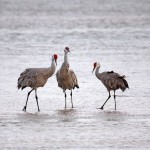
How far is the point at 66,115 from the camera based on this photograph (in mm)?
16000

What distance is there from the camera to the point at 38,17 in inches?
1646

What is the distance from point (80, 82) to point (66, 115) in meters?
4.25

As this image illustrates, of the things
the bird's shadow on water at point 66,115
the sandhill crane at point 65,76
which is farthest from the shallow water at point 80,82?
the sandhill crane at point 65,76

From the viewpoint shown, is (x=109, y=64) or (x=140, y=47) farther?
(x=140, y=47)

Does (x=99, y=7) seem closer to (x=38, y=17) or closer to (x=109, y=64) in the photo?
(x=38, y=17)

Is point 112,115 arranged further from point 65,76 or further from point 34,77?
point 34,77

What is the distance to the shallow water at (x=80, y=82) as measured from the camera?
13.8m

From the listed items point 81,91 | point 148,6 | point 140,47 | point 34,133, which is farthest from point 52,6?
point 34,133

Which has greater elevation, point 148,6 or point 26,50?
point 148,6

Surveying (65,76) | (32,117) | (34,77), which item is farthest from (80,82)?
(32,117)

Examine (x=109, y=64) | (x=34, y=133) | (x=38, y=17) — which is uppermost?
(x=38, y=17)

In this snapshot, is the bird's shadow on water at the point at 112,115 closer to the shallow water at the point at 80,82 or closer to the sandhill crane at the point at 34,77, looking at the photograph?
the shallow water at the point at 80,82

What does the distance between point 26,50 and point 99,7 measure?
25299 mm

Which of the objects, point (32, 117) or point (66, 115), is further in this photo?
point (66, 115)
